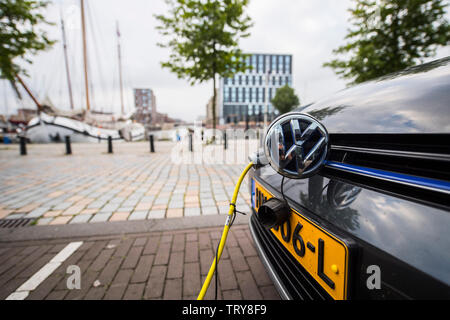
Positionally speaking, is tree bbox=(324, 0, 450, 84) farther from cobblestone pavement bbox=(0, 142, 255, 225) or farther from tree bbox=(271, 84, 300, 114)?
tree bbox=(271, 84, 300, 114)

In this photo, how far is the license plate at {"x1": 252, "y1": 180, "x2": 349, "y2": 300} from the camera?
68 cm

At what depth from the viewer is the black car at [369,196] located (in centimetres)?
52

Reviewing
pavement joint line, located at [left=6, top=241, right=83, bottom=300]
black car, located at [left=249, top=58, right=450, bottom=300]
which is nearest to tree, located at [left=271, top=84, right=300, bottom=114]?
pavement joint line, located at [left=6, top=241, right=83, bottom=300]

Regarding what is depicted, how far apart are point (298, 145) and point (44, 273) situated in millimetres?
2356

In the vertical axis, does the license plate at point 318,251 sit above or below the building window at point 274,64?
below

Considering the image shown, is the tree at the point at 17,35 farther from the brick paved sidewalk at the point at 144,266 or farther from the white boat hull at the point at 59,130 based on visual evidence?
the white boat hull at the point at 59,130

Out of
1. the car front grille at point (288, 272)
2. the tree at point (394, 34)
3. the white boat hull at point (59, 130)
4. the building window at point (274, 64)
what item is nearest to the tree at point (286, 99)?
the building window at point (274, 64)

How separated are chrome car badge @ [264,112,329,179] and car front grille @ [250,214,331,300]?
460 millimetres

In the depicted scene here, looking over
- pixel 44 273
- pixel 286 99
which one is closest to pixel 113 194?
pixel 44 273

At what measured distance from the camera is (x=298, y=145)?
0.77 meters

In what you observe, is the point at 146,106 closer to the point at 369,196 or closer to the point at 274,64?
the point at 274,64

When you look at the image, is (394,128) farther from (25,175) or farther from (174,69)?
(174,69)
